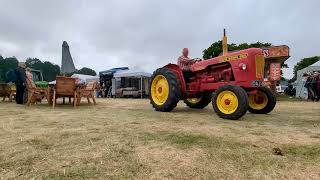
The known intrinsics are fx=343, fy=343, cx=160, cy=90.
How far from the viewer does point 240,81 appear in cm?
719

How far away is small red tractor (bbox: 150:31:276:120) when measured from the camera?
261 inches

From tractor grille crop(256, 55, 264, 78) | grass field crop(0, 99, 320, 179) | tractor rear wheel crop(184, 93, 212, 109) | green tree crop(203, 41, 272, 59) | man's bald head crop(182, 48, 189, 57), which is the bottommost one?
grass field crop(0, 99, 320, 179)

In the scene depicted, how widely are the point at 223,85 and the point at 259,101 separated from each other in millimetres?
1565

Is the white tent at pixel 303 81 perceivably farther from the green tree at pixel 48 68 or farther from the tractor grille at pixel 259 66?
the green tree at pixel 48 68

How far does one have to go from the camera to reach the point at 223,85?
23.9 feet

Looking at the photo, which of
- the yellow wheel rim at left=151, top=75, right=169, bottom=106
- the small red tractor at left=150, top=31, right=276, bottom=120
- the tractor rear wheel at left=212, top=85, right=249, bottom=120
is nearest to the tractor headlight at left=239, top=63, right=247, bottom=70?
the small red tractor at left=150, top=31, right=276, bottom=120

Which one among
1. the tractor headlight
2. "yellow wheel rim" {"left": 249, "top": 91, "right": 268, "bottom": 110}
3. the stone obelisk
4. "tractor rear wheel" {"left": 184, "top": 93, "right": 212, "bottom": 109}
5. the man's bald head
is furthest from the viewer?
the stone obelisk

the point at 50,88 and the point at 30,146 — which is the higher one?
the point at 50,88

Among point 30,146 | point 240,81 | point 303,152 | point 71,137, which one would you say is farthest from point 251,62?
point 30,146

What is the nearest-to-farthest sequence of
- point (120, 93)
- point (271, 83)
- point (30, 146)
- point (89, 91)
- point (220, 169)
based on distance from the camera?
point (220, 169) → point (30, 146) → point (89, 91) → point (271, 83) → point (120, 93)

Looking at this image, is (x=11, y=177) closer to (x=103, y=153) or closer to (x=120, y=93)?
(x=103, y=153)

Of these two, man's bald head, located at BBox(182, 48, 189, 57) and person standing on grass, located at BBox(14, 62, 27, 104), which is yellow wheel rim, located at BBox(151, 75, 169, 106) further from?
person standing on grass, located at BBox(14, 62, 27, 104)

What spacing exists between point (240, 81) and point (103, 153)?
14.5ft

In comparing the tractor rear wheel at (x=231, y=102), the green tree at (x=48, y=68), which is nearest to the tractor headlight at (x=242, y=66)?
the tractor rear wheel at (x=231, y=102)
